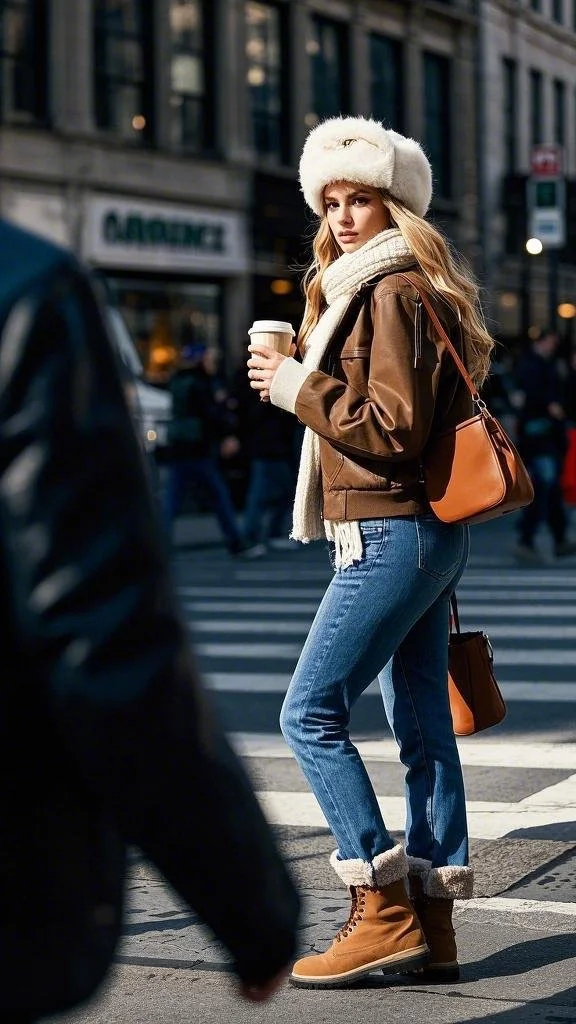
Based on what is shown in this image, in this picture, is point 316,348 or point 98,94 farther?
point 98,94

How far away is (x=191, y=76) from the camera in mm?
28672

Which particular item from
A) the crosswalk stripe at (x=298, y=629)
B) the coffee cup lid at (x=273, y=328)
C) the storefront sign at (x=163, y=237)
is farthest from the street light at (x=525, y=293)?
the coffee cup lid at (x=273, y=328)

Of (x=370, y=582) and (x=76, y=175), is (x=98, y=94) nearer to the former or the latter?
(x=76, y=175)

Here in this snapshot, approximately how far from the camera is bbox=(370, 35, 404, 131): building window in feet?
112

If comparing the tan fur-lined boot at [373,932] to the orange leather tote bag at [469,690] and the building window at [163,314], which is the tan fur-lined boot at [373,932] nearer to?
the orange leather tote bag at [469,690]

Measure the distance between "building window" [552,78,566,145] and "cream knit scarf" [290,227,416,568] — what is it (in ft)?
133

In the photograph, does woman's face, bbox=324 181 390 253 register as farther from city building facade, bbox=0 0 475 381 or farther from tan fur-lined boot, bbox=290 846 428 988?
city building facade, bbox=0 0 475 381

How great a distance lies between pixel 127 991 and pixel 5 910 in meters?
2.72

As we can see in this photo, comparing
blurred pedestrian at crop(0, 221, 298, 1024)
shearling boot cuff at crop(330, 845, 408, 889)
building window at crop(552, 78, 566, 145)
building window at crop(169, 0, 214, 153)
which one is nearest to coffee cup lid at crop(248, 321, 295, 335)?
shearling boot cuff at crop(330, 845, 408, 889)

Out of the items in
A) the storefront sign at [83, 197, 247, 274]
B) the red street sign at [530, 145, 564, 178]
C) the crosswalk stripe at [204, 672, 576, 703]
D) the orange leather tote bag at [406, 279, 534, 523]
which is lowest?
the crosswalk stripe at [204, 672, 576, 703]

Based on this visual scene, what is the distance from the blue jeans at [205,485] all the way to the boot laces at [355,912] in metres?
11.7

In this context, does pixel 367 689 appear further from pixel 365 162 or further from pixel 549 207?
pixel 549 207

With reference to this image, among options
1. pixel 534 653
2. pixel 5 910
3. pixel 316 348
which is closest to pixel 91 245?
pixel 534 653

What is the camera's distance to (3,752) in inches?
59.4
